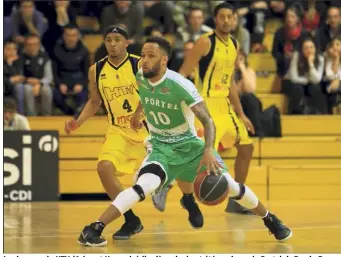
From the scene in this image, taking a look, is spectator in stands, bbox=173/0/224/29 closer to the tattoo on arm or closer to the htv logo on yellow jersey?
the htv logo on yellow jersey

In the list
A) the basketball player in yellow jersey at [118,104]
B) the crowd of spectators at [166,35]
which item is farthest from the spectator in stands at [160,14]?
the basketball player in yellow jersey at [118,104]

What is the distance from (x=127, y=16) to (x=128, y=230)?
694cm

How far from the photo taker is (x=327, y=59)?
14344 mm

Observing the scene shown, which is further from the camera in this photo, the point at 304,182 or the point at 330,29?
the point at 330,29

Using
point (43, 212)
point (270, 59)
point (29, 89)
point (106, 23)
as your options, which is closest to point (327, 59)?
point (270, 59)

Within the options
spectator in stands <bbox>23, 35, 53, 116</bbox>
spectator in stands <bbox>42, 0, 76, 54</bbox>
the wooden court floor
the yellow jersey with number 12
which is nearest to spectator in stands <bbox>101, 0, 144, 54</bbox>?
spectator in stands <bbox>42, 0, 76, 54</bbox>

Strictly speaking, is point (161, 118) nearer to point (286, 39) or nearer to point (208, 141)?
point (208, 141)

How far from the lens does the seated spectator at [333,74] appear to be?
14.2 m

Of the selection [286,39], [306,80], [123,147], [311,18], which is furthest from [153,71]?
[311,18]

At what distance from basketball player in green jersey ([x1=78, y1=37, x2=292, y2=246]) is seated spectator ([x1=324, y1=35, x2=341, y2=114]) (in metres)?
6.52

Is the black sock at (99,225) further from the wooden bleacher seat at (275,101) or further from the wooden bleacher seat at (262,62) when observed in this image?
the wooden bleacher seat at (262,62)

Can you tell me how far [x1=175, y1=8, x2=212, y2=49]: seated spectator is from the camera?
1434cm

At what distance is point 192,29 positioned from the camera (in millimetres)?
14547

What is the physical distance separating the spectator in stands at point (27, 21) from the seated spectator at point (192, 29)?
2147 millimetres
